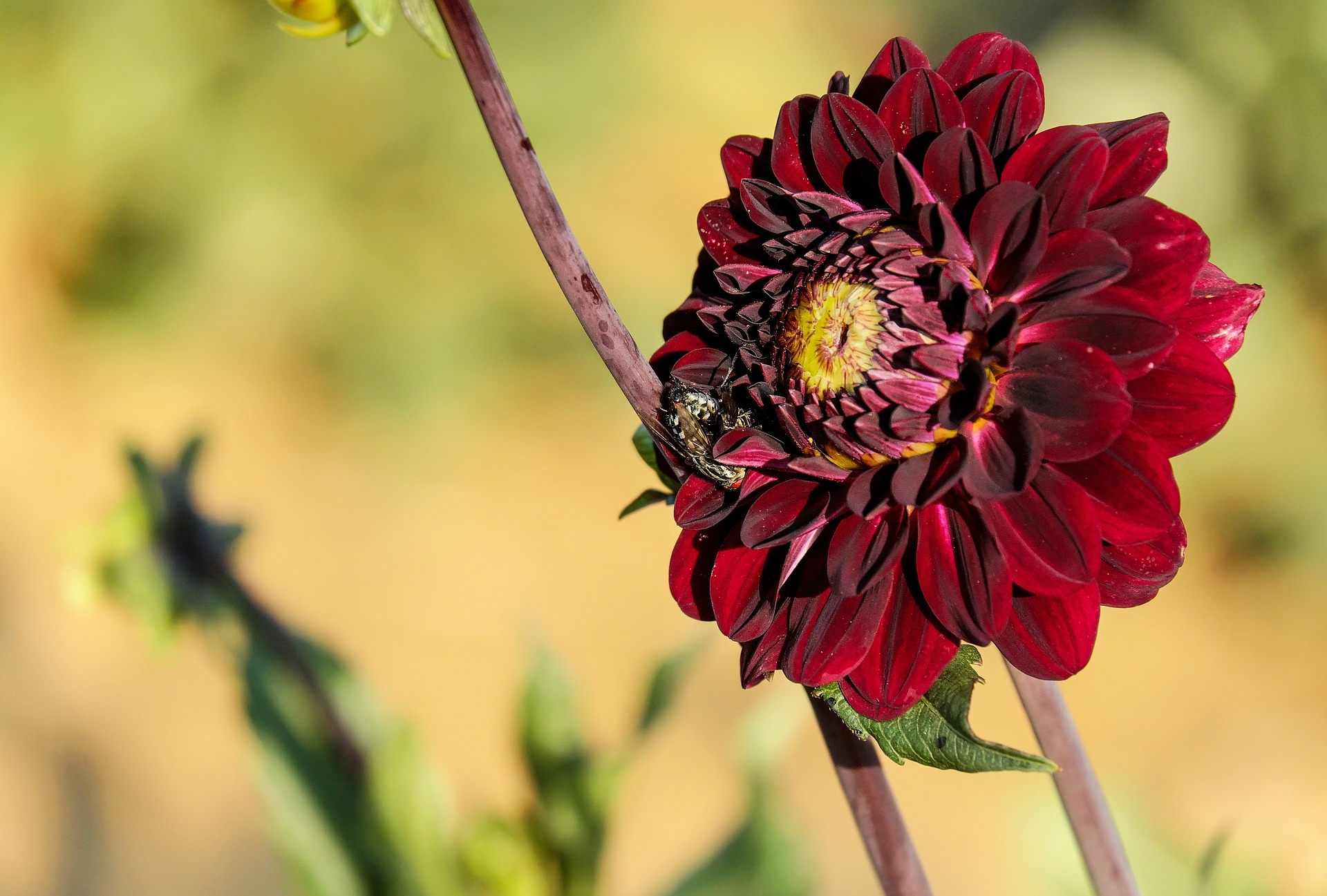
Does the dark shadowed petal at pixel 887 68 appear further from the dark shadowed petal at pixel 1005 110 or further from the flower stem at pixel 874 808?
the flower stem at pixel 874 808

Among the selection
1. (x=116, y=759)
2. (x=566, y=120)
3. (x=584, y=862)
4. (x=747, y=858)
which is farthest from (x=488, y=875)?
(x=566, y=120)

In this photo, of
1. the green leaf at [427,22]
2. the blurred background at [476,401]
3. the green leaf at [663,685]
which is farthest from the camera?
the blurred background at [476,401]

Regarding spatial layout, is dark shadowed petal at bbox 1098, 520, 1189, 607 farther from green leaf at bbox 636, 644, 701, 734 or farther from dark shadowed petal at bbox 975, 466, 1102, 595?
green leaf at bbox 636, 644, 701, 734

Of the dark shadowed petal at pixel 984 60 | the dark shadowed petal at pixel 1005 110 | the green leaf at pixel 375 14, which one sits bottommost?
the dark shadowed petal at pixel 1005 110

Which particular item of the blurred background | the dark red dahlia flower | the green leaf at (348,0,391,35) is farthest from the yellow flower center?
the blurred background

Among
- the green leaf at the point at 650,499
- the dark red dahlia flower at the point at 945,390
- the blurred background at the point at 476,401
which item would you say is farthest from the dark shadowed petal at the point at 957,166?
the blurred background at the point at 476,401
